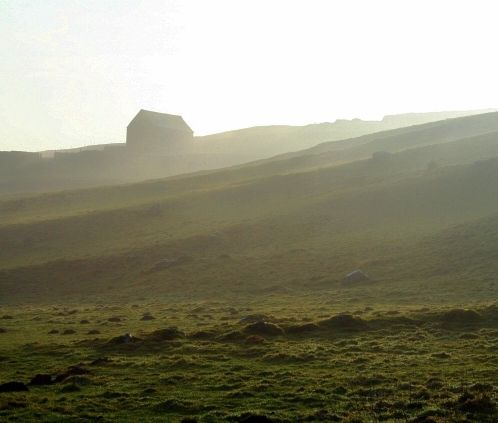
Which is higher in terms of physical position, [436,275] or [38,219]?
[38,219]

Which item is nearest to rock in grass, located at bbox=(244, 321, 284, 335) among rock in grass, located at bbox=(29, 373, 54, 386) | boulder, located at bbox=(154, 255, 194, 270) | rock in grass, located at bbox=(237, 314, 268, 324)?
rock in grass, located at bbox=(237, 314, 268, 324)

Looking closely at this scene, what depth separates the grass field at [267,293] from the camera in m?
17.9

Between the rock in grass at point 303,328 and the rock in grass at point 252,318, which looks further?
the rock in grass at point 252,318

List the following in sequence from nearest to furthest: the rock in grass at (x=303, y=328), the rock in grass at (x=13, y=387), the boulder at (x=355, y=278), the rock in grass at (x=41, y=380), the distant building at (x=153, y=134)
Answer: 1. the rock in grass at (x=13, y=387)
2. the rock in grass at (x=41, y=380)
3. the rock in grass at (x=303, y=328)
4. the boulder at (x=355, y=278)
5. the distant building at (x=153, y=134)

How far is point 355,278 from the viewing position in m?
50.8

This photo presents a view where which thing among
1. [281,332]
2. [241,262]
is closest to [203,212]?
[241,262]

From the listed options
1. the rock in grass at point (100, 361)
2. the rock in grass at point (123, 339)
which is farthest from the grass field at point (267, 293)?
the rock in grass at point (100, 361)

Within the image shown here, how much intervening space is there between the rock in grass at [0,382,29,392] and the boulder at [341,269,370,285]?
36.0 meters

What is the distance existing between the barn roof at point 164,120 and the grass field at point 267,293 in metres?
57.2

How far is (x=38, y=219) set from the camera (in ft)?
288

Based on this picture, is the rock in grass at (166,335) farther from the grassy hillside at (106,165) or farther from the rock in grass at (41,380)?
the grassy hillside at (106,165)

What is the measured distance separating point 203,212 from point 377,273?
1586 inches

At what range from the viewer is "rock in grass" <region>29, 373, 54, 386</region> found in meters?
20.8

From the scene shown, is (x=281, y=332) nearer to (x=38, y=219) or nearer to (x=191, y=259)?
(x=191, y=259)
